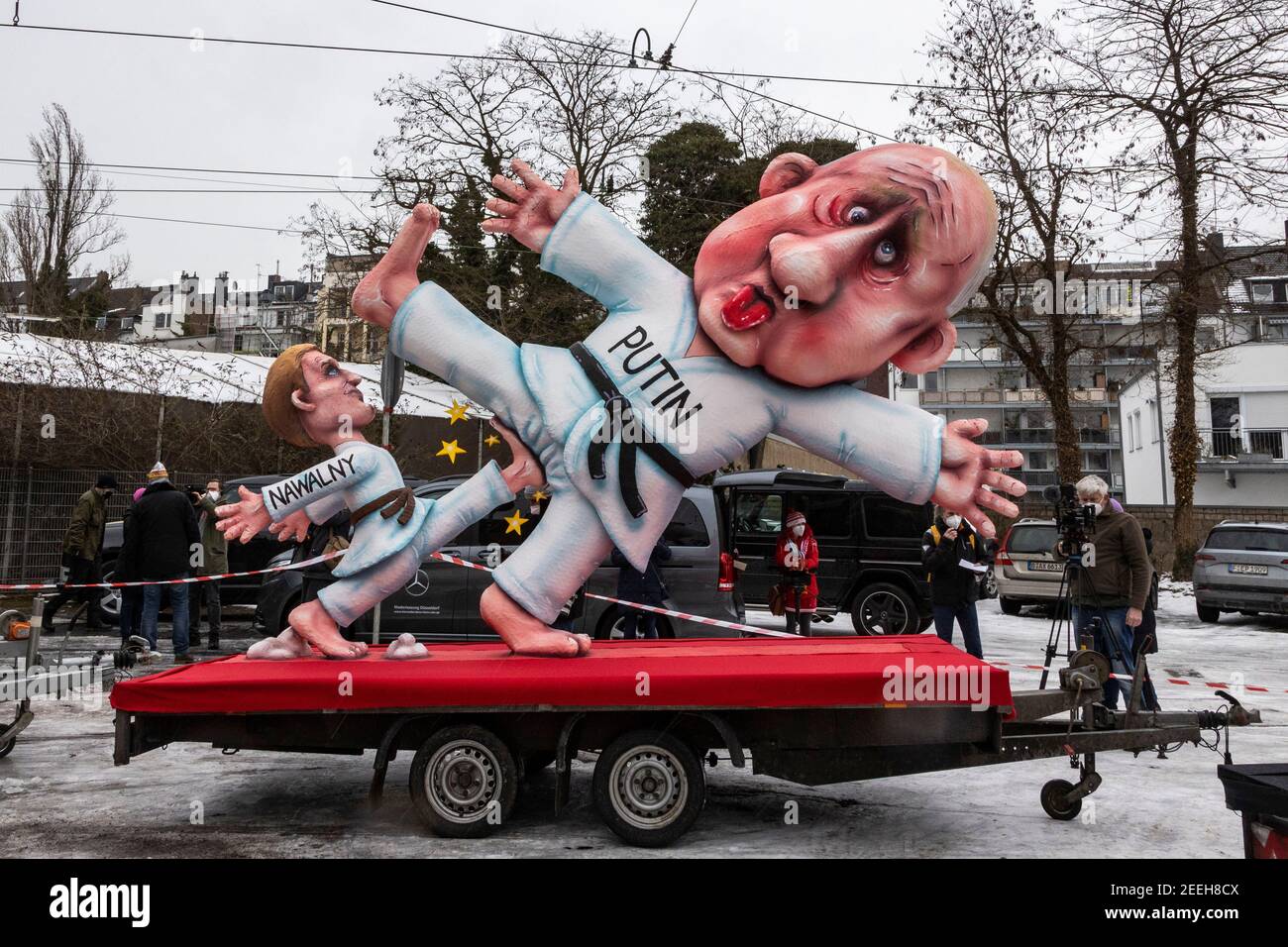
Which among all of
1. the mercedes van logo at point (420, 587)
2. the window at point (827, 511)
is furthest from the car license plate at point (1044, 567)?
the mercedes van logo at point (420, 587)

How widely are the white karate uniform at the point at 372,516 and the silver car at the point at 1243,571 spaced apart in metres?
13.1

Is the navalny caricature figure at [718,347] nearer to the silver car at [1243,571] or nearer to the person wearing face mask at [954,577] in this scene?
the person wearing face mask at [954,577]

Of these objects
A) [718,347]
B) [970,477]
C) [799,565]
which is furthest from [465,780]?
[799,565]

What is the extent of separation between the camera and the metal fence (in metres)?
17.1

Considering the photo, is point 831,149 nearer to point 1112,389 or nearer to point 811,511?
point 811,511

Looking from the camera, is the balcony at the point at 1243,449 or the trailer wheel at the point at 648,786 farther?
the balcony at the point at 1243,449

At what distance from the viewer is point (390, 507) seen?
5.63 m

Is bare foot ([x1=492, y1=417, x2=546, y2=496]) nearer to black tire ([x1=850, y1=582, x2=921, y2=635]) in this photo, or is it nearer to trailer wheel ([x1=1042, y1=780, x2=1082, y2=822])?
trailer wheel ([x1=1042, y1=780, x2=1082, y2=822])

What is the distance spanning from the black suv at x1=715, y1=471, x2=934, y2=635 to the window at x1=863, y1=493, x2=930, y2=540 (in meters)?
0.01

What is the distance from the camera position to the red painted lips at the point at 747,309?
5.17 m

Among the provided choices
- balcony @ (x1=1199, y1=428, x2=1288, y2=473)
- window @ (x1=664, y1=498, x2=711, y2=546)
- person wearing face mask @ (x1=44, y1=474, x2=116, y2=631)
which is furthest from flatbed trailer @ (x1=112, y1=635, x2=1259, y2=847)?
balcony @ (x1=1199, y1=428, x2=1288, y2=473)

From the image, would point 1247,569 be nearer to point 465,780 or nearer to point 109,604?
point 465,780

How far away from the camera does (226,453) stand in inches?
765
